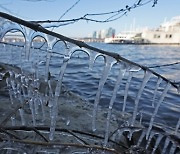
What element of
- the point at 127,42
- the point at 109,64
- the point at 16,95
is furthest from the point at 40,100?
the point at 127,42

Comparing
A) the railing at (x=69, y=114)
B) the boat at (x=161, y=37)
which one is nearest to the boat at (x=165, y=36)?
the boat at (x=161, y=37)

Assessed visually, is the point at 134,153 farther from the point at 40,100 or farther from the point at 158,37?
the point at 158,37

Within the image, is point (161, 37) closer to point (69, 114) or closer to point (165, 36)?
point (165, 36)

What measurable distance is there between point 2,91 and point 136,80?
7115 mm

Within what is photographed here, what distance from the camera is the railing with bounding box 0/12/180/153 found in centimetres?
119

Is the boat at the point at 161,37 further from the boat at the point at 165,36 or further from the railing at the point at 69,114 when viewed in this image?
the railing at the point at 69,114

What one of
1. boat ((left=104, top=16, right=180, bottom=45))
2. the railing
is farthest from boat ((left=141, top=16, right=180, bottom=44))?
the railing

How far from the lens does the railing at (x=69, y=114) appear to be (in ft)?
3.90

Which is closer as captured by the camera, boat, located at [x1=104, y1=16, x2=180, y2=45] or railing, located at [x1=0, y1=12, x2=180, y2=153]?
railing, located at [x1=0, y1=12, x2=180, y2=153]

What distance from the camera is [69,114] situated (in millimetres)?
4352

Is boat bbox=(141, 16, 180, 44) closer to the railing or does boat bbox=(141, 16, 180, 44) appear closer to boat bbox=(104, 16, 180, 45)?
boat bbox=(104, 16, 180, 45)

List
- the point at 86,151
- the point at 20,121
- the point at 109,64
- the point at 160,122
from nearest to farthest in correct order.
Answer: the point at 109,64 < the point at 86,151 < the point at 20,121 < the point at 160,122

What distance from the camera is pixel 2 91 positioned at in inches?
220

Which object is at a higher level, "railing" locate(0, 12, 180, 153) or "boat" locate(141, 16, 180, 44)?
"boat" locate(141, 16, 180, 44)
